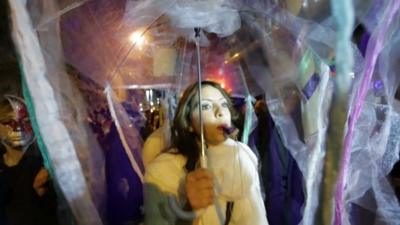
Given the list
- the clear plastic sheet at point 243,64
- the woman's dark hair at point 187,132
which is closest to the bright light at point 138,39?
the clear plastic sheet at point 243,64

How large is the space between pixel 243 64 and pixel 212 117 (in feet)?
1.93

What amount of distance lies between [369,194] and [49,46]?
44.4 inches

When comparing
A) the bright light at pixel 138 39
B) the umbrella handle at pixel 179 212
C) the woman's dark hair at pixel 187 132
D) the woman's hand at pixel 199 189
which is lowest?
the umbrella handle at pixel 179 212

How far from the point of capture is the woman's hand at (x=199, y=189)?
4.09 feet

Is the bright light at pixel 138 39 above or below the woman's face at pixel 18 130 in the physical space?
above

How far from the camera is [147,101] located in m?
2.20

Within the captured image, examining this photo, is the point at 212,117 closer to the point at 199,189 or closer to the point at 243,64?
the point at 199,189

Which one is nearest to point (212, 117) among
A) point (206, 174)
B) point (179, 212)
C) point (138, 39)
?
point (206, 174)

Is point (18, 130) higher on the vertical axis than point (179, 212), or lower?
higher

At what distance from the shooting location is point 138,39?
1.72m

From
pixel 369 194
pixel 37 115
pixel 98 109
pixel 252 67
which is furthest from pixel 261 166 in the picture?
pixel 37 115

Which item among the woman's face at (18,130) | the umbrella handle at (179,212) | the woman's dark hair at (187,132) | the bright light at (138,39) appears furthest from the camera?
the woman's face at (18,130)

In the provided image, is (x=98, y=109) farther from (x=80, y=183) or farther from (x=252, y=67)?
(x=252, y=67)

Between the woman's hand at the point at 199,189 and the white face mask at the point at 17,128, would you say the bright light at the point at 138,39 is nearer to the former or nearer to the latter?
the white face mask at the point at 17,128
